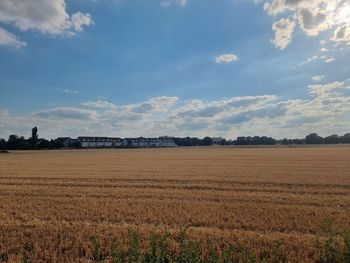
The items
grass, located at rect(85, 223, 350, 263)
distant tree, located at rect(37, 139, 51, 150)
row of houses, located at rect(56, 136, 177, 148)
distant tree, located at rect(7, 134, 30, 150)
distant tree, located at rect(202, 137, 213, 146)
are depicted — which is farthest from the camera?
distant tree, located at rect(202, 137, 213, 146)

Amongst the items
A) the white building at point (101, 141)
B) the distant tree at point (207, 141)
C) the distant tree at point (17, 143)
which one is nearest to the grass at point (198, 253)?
the distant tree at point (17, 143)

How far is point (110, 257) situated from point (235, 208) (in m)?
7.06

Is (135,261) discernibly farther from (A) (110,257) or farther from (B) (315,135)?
(B) (315,135)

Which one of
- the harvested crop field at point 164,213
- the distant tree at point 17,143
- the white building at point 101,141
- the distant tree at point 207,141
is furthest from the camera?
the distant tree at point 207,141

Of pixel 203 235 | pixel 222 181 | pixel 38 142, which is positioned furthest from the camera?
pixel 38 142

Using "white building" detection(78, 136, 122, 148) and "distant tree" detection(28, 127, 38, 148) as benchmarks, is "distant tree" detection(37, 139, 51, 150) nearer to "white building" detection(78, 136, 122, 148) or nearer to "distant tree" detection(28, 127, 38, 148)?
"distant tree" detection(28, 127, 38, 148)

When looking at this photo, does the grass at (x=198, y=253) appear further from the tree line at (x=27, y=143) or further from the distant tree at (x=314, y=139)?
the distant tree at (x=314, y=139)

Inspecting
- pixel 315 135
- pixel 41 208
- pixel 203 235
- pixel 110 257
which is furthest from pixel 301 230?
pixel 315 135

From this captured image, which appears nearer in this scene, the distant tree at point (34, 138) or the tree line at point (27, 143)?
the tree line at point (27, 143)

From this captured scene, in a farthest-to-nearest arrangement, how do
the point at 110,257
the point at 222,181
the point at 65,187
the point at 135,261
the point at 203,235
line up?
the point at 222,181, the point at 65,187, the point at 203,235, the point at 110,257, the point at 135,261

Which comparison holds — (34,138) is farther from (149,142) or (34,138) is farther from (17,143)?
(149,142)

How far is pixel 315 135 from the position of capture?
610 ft

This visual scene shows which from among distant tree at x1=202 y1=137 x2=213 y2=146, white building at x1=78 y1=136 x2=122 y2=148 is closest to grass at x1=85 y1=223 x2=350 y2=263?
white building at x1=78 y1=136 x2=122 y2=148

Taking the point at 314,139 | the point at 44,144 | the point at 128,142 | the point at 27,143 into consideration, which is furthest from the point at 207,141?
the point at 27,143
